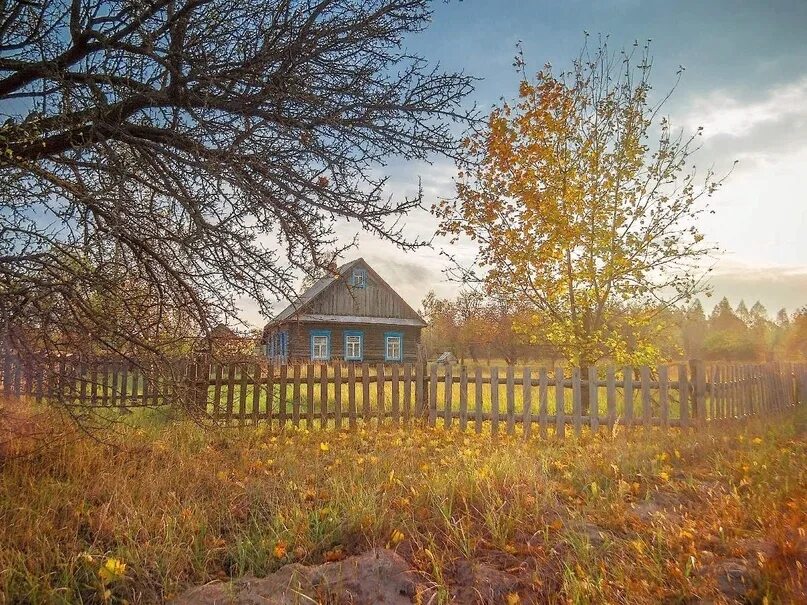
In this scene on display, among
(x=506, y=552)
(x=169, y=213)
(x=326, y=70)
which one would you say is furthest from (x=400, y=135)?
(x=506, y=552)

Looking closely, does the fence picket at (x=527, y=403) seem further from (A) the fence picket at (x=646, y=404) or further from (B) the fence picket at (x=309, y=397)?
(B) the fence picket at (x=309, y=397)

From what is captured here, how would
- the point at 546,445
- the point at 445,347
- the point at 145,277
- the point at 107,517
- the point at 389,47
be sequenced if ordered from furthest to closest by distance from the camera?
the point at 445,347 → the point at 546,445 → the point at 145,277 → the point at 389,47 → the point at 107,517

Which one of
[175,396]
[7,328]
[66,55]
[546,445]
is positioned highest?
[66,55]

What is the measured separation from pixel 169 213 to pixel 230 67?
191 centimetres

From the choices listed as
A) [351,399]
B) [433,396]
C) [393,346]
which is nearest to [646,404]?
[433,396]

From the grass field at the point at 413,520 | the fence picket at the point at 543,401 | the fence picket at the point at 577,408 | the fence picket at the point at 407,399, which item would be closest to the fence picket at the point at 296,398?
the fence picket at the point at 407,399

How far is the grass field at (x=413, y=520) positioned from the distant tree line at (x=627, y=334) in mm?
4924

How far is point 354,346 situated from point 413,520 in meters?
22.7

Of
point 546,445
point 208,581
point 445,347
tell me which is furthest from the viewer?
point 445,347

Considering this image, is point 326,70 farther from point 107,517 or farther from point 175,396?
point 107,517

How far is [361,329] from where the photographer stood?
86.6 feet

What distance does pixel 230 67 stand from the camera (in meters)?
4.05

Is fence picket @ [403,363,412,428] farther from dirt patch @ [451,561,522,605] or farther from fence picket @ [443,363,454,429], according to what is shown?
dirt patch @ [451,561,522,605]

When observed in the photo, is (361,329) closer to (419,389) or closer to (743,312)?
(419,389)
